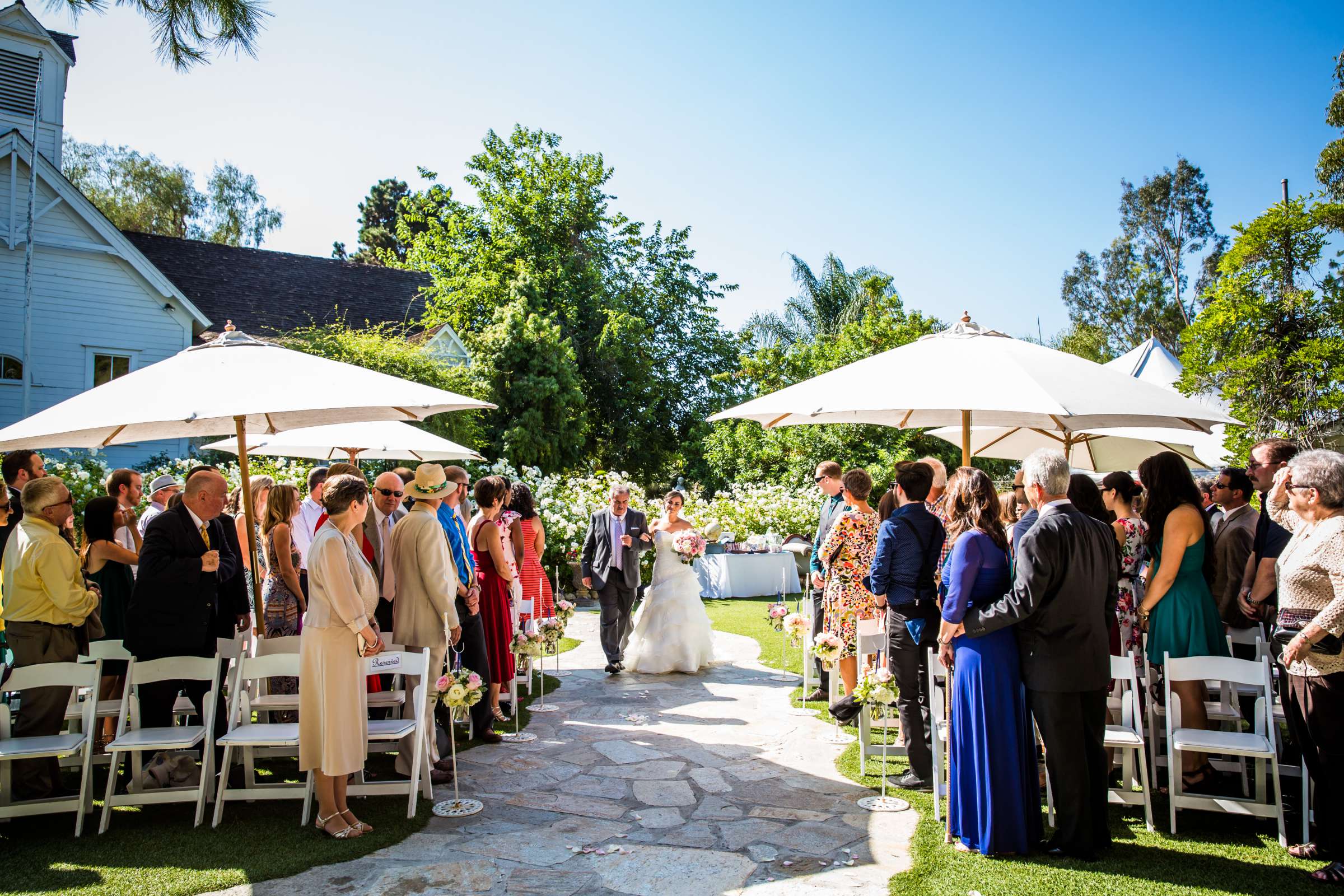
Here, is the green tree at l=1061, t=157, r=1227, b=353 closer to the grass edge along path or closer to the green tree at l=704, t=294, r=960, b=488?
the green tree at l=704, t=294, r=960, b=488

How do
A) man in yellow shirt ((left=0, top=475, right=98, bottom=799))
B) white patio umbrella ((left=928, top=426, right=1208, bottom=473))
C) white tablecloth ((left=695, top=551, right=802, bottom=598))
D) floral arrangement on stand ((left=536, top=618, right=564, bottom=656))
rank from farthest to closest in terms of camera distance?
1. white tablecloth ((left=695, top=551, right=802, bottom=598))
2. white patio umbrella ((left=928, top=426, right=1208, bottom=473))
3. floral arrangement on stand ((left=536, top=618, right=564, bottom=656))
4. man in yellow shirt ((left=0, top=475, right=98, bottom=799))

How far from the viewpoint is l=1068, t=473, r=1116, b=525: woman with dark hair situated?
5.21 meters

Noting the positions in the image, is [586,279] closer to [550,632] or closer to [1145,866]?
[550,632]

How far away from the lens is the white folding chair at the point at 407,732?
17.5ft

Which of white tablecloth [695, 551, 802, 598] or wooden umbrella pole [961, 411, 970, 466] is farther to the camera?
white tablecloth [695, 551, 802, 598]

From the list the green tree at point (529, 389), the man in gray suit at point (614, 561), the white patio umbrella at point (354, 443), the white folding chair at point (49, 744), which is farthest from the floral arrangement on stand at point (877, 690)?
the green tree at point (529, 389)

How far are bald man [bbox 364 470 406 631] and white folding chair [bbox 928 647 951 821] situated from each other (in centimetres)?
385

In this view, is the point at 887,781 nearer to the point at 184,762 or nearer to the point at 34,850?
the point at 184,762

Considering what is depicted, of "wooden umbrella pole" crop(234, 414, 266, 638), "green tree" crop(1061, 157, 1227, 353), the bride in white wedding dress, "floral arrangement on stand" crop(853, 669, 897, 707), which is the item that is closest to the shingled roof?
the bride in white wedding dress

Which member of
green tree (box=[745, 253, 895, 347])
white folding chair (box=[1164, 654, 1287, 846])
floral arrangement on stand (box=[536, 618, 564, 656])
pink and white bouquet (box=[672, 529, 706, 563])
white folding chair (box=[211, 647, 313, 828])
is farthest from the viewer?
green tree (box=[745, 253, 895, 347])

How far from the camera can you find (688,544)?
9469mm

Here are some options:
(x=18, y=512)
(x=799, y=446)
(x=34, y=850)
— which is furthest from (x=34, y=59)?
(x=34, y=850)

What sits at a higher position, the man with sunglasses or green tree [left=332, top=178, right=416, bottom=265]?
green tree [left=332, top=178, right=416, bottom=265]

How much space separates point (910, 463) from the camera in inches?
230
